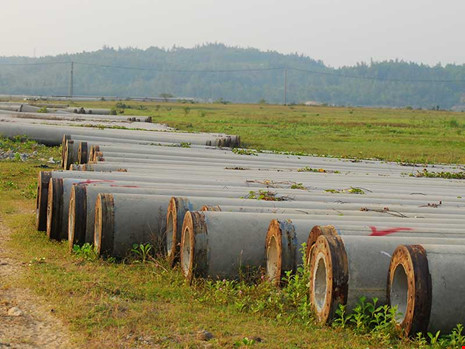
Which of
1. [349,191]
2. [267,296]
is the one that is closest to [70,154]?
[349,191]

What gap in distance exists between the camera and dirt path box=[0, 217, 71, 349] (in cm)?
489

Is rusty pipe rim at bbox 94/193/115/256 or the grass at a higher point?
rusty pipe rim at bbox 94/193/115/256

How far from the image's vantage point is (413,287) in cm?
491

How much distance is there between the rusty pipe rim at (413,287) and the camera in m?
4.89

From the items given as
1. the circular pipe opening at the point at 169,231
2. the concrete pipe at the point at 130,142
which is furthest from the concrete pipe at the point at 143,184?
the concrete pipe at the point at 130,142

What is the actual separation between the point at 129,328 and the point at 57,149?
14.1 metres

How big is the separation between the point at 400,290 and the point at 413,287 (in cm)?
44

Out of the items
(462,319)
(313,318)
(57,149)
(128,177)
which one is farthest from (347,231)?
(57,149)

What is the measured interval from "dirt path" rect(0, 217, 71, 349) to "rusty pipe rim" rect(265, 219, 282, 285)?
197 cm

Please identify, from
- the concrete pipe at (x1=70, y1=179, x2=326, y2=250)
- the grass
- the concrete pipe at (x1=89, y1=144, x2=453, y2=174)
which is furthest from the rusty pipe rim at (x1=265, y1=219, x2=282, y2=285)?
the concrete pipe at (x1=89, y1=144, x2=453, y2=174)

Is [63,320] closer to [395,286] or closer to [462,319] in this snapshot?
[395,286]

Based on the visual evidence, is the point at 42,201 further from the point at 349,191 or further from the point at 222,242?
the point at 349,191

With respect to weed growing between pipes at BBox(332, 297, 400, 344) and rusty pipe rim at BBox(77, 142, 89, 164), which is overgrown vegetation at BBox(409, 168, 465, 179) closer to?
rusty pipe rim at BBox(77, 142, 89, 164)

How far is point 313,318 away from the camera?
5488 mm
